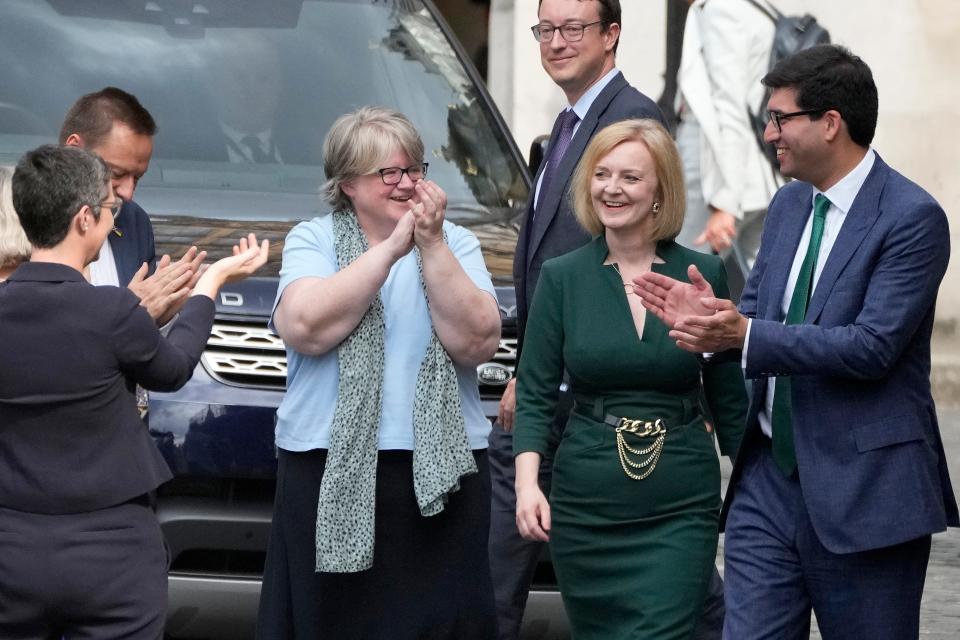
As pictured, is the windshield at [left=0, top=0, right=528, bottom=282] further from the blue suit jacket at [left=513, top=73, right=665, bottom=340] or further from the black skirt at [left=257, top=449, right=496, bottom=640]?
the black skirt at [left=257, top=449, right=496, bottom=640]

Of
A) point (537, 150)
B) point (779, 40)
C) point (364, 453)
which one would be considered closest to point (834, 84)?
point (364, 453)

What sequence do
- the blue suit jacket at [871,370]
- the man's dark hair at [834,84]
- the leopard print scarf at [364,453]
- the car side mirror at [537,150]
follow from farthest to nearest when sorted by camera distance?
the car side mirror at [537,150], the leopard print scarf at [364,453], the man's dark hair at [834,84], the blue suit jacket at [871,370]

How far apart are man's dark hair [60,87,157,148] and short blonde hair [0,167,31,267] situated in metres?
0.68

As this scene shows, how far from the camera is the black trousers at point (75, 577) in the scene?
4.07m

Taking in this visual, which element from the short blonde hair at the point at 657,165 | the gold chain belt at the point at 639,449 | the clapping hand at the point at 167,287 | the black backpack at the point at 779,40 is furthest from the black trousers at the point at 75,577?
the black backpack at the point at 779,40

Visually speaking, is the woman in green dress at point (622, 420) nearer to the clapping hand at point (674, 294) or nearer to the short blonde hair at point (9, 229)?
the clapping hand at point (674, 294)

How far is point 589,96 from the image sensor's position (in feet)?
17.7

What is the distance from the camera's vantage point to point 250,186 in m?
6.58

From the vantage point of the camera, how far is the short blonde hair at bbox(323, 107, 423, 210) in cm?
466

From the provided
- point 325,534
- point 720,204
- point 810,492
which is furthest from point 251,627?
point 720,204

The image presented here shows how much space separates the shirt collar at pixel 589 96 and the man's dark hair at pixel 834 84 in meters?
1.07

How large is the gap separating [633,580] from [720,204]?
3363 millimetres

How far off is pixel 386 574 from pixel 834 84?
1.68 meters

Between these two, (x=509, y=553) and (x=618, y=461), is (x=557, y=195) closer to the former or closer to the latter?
(x=618, y=461)
